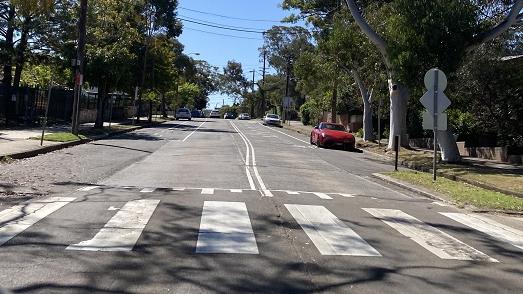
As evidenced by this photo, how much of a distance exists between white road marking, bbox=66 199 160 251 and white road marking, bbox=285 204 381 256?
89.0 inches

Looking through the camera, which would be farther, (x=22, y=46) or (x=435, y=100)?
(x=22, y=46)

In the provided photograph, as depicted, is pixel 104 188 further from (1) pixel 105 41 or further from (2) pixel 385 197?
(1) pixel 105 41

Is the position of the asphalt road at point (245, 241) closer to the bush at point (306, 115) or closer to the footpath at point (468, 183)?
the footpath at point (468, 183)

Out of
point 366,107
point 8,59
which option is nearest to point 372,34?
point 366,107

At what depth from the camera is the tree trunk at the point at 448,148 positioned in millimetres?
23047

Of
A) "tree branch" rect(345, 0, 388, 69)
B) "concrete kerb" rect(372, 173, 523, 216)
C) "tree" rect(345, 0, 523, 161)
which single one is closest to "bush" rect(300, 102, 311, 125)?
"tree branch" rect(345, 0, 388, 69)

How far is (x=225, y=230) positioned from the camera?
805cm

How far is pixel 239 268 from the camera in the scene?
20.4ft

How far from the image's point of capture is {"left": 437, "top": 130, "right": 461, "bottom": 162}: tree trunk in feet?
75.6

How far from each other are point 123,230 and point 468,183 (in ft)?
40.2

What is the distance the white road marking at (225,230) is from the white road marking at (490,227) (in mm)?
3709

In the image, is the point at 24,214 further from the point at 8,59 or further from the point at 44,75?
the point at 44,75

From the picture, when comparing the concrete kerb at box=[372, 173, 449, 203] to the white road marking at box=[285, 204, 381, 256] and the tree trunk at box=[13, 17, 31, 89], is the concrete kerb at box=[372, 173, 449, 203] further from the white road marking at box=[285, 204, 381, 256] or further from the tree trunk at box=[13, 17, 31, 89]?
the tree trunk at box=[13, 17, 31, 89]

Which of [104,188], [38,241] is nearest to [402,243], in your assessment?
[38,241]
